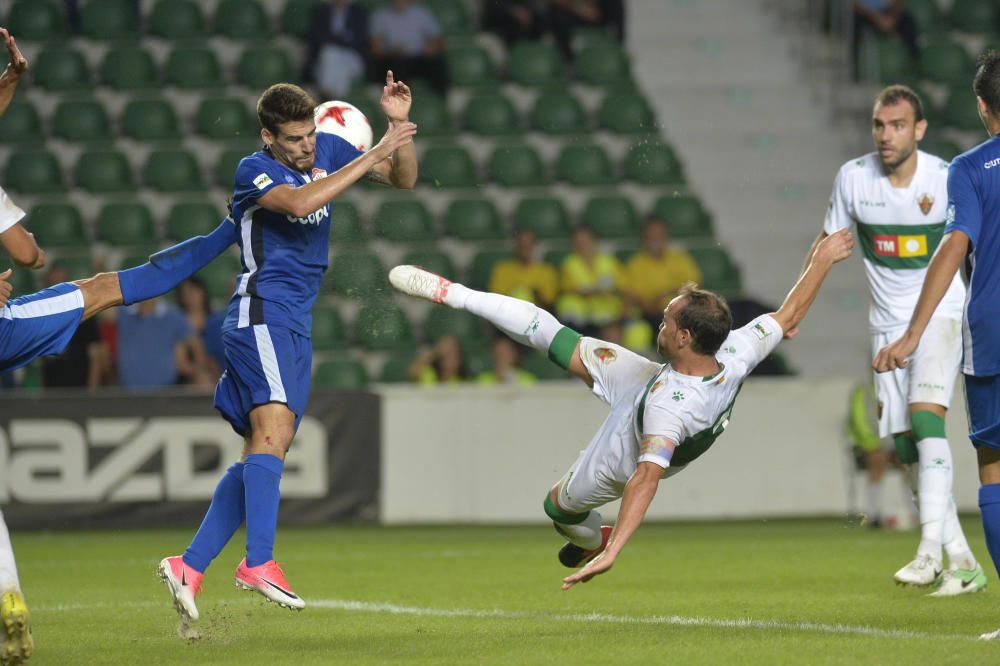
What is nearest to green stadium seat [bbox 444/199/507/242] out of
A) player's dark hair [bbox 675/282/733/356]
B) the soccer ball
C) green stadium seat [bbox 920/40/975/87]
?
green stadium seat [bbox 920/40/975/87]

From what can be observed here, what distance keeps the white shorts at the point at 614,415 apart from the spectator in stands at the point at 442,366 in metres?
6.47

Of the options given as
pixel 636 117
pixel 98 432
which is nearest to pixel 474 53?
pixel 636 117

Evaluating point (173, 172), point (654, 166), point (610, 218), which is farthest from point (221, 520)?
point (654, 166)

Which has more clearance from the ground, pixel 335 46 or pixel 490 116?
pixel 335 46

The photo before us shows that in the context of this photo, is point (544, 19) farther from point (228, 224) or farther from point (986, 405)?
point (986, 405)

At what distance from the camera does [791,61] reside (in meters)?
17.5

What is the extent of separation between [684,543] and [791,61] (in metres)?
8.22

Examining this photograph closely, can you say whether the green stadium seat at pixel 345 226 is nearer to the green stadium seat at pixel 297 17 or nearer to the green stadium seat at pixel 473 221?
the green stadium seat at pixel 473 221

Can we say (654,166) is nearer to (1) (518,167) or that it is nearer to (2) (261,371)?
(1) (518,167)

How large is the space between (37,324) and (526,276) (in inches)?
317

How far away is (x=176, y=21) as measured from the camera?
54.2 feet

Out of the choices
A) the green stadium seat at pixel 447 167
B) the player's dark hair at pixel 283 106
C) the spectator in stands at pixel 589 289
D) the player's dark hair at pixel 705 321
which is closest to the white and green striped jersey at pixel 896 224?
the player's dark hair at pixel 705 321

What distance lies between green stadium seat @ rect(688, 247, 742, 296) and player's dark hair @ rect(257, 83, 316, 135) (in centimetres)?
863

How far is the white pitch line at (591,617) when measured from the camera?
604cm
